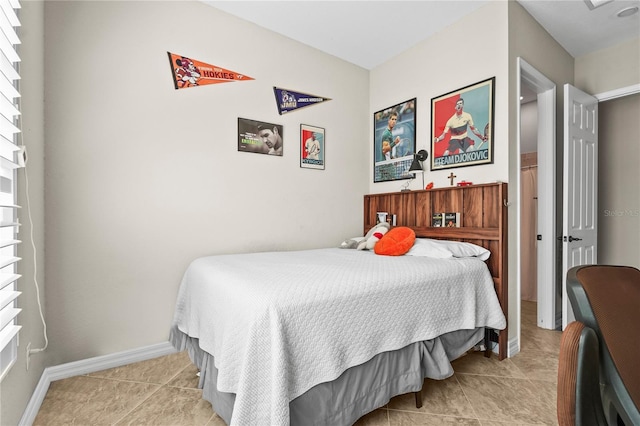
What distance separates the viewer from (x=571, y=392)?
714 millimetres

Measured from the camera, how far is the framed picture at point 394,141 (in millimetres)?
3012

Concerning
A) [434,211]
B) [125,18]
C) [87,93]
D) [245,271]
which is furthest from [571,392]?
[125,18]

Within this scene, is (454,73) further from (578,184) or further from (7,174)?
(7,174)

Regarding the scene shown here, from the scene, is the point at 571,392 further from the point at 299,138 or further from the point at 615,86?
the point at 615,86

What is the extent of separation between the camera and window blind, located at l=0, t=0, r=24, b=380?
1.10 metres

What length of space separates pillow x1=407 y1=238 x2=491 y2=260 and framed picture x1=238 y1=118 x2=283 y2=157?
1509 millimetres

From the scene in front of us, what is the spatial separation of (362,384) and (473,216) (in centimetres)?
165

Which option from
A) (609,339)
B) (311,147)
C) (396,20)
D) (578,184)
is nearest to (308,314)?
(609,339)

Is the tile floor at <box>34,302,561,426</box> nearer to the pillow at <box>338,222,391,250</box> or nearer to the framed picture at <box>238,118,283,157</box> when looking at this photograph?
the pillow at <box>338,222,391,250</box>

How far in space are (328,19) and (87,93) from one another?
1.97 meters

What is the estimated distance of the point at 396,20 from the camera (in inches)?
104

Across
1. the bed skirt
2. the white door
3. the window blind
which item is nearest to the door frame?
the white door

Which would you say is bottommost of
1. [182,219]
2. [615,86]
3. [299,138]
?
[182,219]

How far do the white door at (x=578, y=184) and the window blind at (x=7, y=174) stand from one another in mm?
3567
